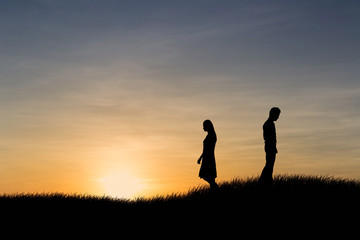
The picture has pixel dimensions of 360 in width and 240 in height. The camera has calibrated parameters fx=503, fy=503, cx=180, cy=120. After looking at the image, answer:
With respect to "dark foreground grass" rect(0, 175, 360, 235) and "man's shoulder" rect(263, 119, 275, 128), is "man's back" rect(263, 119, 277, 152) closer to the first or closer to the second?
"man's shoulder" rect(263, 119, 275, 128)

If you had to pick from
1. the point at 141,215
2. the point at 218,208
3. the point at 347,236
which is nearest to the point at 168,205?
the point at 141,215

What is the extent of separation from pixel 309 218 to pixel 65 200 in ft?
30.8

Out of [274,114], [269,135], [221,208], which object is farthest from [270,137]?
[221,208]

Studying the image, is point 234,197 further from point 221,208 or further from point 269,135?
point 269,135

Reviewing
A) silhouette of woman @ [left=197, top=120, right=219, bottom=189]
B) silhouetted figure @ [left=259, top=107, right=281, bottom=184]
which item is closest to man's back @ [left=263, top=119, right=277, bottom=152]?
silhouetted figure @ [left=259, top=107, right=281, bottom=184]

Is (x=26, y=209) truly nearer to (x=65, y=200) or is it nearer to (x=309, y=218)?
(x=65, y=200)

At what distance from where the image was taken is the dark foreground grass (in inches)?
558

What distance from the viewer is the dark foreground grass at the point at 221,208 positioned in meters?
14.2

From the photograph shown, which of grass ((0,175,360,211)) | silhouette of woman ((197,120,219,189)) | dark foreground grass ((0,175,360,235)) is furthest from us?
silhouette of woman ((197,120,219,189))

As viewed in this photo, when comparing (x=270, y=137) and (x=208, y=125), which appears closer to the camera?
(x=270, y=137)

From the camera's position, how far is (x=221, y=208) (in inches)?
605

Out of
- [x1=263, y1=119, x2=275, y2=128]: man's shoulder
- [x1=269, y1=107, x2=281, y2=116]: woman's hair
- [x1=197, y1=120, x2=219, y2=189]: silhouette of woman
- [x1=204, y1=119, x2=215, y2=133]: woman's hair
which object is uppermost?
[x1=269, y1=107, x2=281, y2=116]: woman's hair

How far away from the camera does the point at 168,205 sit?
16.9 meters

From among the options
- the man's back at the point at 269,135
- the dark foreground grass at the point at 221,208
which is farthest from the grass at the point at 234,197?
the man's back at the point at 269,135
